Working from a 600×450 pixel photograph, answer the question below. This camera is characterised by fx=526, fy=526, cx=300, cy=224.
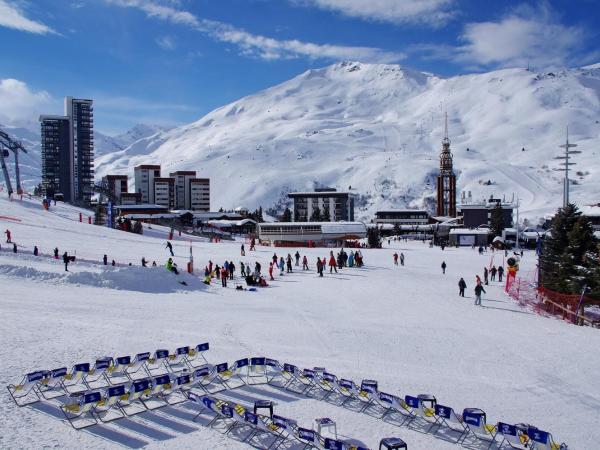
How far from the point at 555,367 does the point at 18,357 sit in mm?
13288

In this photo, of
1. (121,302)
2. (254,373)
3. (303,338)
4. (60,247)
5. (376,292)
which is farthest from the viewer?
(60,247)

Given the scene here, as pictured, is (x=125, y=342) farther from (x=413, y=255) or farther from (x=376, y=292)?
(x=413, y=255)

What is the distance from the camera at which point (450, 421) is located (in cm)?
998

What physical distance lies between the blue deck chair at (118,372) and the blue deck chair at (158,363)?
497mm

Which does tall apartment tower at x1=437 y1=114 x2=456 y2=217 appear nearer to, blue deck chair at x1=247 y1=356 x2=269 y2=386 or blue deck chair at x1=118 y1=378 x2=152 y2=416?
blue deck chair at x1=247 y1=356 x2=269 y2=386

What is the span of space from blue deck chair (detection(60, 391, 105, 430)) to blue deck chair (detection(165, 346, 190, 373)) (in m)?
2.62

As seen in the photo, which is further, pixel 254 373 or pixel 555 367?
pixel 555 367

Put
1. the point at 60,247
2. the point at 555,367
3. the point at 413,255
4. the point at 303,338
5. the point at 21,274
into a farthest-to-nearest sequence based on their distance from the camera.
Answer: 1. the point at 413,255
2. the point at 60,247
3. the point at 21,274
4. the point at 303,338
5. the point at 555,367

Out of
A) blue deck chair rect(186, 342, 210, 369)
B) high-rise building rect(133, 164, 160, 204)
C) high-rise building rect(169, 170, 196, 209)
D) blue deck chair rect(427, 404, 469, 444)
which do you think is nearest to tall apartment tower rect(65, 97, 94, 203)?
high-rise building rect(133, 164, 160, 204)

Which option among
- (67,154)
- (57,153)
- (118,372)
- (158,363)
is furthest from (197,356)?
(57,153)

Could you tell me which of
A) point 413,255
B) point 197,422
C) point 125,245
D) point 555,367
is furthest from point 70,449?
point 413,255

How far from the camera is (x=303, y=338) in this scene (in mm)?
15672

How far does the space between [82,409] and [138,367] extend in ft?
9.07

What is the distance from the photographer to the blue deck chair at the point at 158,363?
39.6 feet
